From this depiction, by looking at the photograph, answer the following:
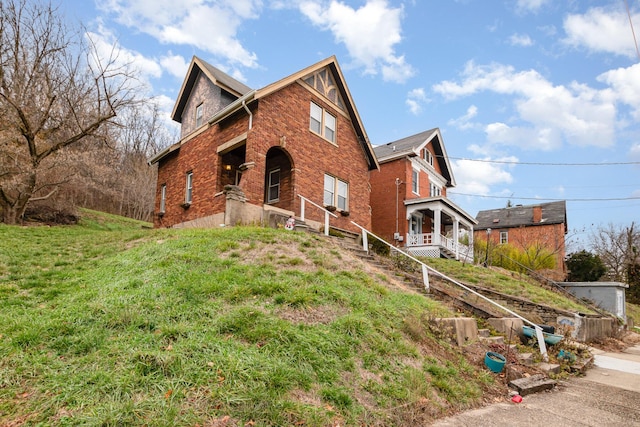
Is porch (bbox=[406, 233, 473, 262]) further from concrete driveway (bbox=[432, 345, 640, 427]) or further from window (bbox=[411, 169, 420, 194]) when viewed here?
concrete driveway (bbox=[432, 345, 640, 427])

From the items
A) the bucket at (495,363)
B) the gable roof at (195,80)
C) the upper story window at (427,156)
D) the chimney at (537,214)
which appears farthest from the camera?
the chimney at (537,214)

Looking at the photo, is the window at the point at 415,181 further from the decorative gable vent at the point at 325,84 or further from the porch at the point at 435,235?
the decorative gable vent at the point at 325,84

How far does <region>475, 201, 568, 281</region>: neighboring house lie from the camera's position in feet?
108

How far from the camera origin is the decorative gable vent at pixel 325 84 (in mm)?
15645

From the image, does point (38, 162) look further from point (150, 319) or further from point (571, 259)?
point (571, 259)

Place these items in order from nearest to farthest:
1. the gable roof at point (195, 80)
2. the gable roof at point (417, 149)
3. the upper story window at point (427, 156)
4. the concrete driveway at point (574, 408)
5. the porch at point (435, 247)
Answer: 1. the concrete driveway at point (574, 408)
2. the gable roof at point (195, 80)
3. the porch at point (435, 247)
4. the gable roof at point (417, 149)
5. the upper story window at point (427, 156)

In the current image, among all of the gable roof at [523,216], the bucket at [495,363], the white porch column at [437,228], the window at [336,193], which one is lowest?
the bucket at [495,363]

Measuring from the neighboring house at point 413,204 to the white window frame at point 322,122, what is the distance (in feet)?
26.3

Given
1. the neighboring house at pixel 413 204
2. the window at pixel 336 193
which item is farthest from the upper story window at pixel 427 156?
the window at pixel 336 193

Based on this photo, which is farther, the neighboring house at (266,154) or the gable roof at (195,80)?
the gable roof at (195,80)

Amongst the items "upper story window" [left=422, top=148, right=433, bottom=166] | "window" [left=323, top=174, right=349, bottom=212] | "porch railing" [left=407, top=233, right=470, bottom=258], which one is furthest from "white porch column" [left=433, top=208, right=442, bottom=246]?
"window" [left=323, top=174, right=349, bottom=212]

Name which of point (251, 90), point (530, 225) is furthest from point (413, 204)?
point (530, 225)

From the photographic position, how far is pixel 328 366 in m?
4.20

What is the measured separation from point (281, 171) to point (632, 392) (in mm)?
12443
